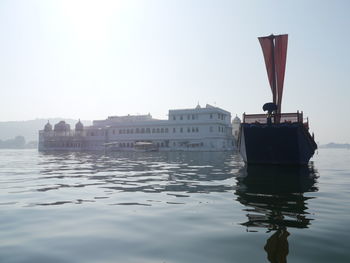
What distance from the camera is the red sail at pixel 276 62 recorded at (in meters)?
21.1

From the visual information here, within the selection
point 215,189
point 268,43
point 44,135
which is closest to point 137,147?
point 44,135

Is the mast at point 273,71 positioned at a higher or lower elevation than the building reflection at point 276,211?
higher

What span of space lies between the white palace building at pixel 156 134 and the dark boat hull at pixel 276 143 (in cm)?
4662

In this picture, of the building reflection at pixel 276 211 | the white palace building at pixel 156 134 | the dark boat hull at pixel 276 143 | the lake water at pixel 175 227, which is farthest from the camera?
the white palace building at pixel 156 134

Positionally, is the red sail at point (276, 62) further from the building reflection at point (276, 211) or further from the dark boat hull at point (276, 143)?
the building reflection at point (276, 211)

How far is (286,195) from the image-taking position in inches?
356

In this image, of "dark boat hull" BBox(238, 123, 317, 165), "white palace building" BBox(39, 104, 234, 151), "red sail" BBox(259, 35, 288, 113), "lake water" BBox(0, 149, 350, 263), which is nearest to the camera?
"lake water" BBox(0, 149, 350, 263)

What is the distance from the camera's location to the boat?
61.3 ft

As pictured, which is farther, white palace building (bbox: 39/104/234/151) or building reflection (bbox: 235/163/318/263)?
white palace building (bbox: 39/104/234/151)

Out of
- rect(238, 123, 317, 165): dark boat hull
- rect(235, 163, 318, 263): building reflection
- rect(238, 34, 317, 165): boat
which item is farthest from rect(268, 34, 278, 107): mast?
rect(235, 163, 318, 263): building reflection

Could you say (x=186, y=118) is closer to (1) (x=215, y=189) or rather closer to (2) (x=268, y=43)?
(2) (x=268, y=43)

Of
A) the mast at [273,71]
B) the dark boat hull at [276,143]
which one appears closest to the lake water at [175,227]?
the dark boat hull at [276,143]

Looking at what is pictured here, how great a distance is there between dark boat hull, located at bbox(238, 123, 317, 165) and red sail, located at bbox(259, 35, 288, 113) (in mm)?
2972

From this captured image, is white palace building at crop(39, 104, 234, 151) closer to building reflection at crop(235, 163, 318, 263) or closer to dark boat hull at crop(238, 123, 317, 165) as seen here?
dark boat hull at crop(238, 123, 317, 165)
